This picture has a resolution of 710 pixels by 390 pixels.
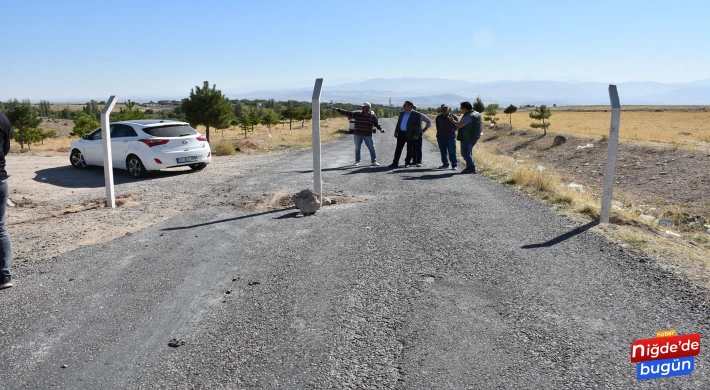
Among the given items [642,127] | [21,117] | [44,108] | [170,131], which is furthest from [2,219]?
Answer: [44,108]

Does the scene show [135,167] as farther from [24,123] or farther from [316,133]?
[24,123]

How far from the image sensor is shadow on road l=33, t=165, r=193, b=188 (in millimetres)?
11828

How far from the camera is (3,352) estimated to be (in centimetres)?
358

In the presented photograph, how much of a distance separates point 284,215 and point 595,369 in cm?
541

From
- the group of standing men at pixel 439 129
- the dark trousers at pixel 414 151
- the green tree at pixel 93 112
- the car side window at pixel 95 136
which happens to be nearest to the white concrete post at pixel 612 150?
the group of standing men at pixel 439 129

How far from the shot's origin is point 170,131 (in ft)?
42.1

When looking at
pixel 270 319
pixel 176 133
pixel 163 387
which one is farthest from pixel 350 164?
pixel 163 387

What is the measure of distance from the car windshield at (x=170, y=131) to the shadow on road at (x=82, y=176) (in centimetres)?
102

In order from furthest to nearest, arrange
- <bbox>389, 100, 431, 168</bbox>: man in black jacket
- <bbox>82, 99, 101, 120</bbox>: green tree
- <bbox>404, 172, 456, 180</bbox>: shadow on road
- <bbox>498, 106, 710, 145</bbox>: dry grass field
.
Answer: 1. <bbox>82, 99, 101, 120</bbox>: green tree
2. <bbox>498, 106, 710, 145</bbox>: dry grass field
3. <bbox>389, 100, 431, 168</bbox>: man in black jacket
4. <bbox>404, 172, 456, 180</bbox>: shadow on road

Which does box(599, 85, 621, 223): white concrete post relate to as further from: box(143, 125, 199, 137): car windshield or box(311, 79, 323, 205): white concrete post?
box(143, 125, 199, 137): car windshield

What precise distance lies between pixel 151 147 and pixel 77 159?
3272 millimetres

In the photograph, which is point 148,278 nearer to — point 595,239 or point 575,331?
point 575,331

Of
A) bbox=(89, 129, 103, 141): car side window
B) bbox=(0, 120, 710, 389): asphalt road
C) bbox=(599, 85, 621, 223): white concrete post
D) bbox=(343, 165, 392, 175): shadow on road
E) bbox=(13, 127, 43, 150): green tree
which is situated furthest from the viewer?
bbox=(13, 127, 43, 150): green tree

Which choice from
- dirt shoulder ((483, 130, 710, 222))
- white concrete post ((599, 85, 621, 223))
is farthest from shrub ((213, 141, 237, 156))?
white concrete post ((599, 85, 621, 223))
